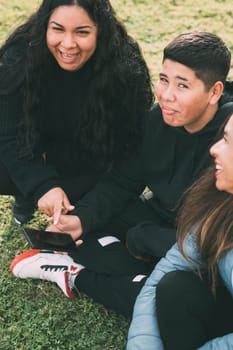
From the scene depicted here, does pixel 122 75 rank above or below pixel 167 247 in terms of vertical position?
above

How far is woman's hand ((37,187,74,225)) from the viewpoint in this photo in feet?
9.55

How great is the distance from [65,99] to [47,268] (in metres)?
0.84

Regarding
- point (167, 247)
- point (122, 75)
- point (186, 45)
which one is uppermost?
point (186, 45)

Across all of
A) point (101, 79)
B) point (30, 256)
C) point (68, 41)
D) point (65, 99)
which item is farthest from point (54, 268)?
point (68, 41)

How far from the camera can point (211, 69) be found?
2600mm

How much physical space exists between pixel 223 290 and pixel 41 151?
1.24 m

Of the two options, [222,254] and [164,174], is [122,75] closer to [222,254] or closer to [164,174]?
[164,174]

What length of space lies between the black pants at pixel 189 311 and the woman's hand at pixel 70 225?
2.18ft

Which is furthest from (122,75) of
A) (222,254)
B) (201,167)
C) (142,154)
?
(222,254)

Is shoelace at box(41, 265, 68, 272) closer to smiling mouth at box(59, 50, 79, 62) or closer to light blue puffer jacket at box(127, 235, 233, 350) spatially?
light blue puffer jacket at box(127, 235, 233, 350)

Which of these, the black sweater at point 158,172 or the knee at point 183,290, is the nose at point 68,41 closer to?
the black sweater at point 158,172

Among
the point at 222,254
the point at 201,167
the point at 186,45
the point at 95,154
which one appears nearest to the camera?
the point at 222,254

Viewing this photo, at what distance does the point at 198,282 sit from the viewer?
7.75 ft

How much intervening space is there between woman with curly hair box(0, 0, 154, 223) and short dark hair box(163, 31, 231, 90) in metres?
0.35
